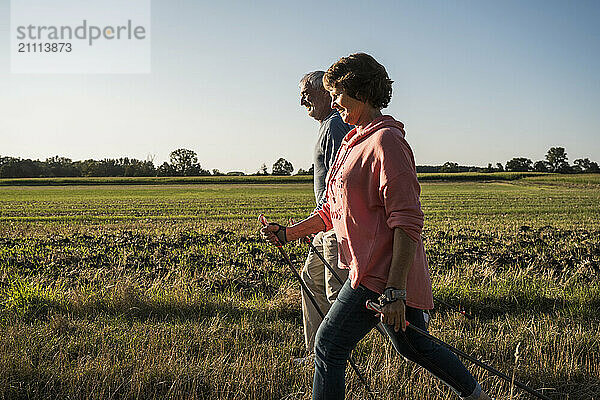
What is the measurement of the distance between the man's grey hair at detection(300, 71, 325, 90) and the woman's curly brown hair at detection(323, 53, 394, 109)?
59.6 inches

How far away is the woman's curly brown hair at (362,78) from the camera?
9.20 feet

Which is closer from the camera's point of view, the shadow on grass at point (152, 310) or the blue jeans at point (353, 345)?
the blue jeans at point (353, 345)

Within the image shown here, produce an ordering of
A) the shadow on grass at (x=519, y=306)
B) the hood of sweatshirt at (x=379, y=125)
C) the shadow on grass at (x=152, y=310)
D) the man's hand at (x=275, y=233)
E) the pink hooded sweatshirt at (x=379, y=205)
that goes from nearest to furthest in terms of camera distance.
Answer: the pink hooded sweatshirt at (x=379, y=205), the hood of sweatshirt at (x=379, y=125), the man's hand at (x=275, y=233), the shadow on grass at (x=152, y=310), the shadow on grass at (x=519, y=306)

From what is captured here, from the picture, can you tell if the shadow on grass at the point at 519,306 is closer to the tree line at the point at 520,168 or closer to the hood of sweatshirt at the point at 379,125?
the hood of sweatshirt at the point at 379,125

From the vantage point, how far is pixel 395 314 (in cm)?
267

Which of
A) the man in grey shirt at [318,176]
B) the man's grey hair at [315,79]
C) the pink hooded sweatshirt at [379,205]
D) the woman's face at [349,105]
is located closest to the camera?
the pink hooded sweatshirt at [379,205]

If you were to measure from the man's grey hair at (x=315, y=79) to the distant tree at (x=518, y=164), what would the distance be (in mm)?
96132

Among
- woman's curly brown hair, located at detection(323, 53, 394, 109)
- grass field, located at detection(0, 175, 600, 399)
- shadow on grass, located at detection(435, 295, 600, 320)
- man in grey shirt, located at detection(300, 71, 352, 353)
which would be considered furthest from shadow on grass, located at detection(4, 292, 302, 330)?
woman's curly brown hair, located at detection(323, 53, 394, 109)

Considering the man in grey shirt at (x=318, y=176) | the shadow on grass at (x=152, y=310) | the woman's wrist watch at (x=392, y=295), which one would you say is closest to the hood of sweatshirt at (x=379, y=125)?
the woman's wrist watch at (x=392, y=295)

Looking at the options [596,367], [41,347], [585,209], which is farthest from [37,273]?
[585,209]

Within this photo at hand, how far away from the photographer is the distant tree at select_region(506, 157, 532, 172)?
94.1 metres

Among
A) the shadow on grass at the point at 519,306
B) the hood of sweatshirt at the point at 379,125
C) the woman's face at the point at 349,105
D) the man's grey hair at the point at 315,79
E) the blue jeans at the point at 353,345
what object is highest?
the man's grey hair at the point at 315,79

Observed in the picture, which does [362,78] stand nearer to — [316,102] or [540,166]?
[316,102]

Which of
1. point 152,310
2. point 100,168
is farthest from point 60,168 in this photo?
point 152,310
